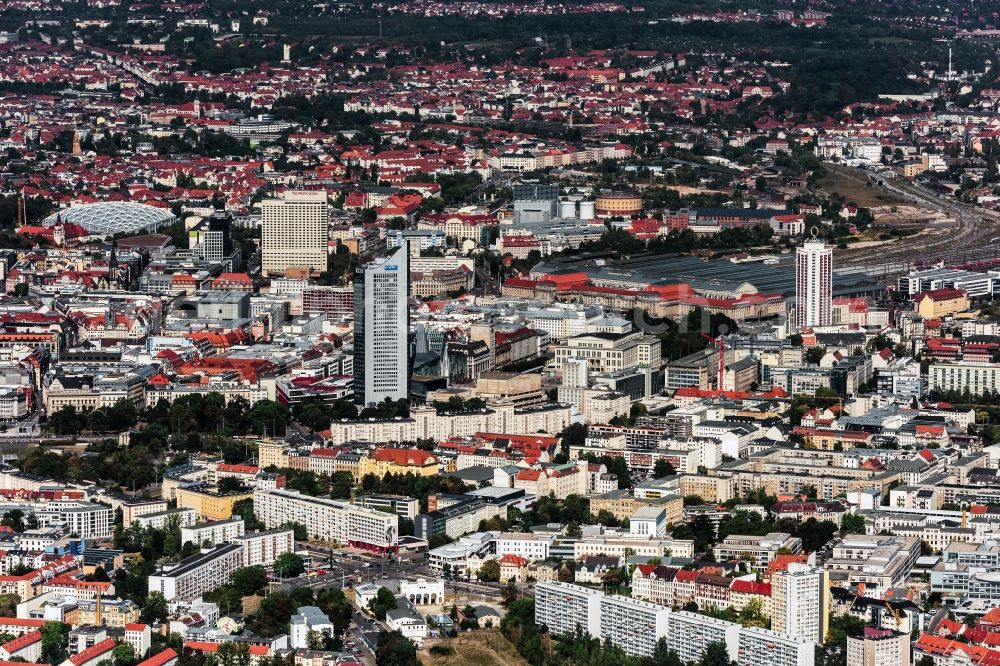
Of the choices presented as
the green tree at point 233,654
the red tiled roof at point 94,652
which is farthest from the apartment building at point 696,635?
the red tiled roof at point 94,652

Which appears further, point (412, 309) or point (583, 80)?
point (583, 80)

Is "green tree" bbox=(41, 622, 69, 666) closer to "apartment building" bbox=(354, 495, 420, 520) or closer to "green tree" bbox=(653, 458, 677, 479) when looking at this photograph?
"apartment building" bbox=(354, 495, 420, 520)

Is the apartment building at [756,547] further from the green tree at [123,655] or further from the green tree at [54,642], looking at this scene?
the green tree at [54,642]

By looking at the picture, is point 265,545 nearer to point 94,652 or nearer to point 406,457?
point 406,457

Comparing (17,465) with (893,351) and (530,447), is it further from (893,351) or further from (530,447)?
(893,351)

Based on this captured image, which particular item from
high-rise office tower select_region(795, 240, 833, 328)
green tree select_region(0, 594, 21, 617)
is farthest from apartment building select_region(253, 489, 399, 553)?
high-rise office tower select_region(795, 240, 833, 328)

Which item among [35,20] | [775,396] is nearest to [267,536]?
[775,396]
